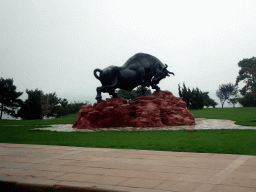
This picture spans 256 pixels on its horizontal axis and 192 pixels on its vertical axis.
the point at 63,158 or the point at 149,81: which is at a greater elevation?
the point at 149,81

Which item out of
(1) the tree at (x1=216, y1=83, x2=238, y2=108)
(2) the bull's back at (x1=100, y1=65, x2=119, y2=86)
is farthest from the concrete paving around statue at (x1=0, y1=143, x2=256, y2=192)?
(1) the tree at (x1=216, y1=83, x2=238, y2=108)

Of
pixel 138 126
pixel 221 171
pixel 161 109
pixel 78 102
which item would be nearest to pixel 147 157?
pixel 221 171

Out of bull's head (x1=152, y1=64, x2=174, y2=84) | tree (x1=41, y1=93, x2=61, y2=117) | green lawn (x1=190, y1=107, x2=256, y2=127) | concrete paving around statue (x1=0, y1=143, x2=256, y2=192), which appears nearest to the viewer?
concrete paving around statue (x1=0, y1=143, x2=256, y2=192)

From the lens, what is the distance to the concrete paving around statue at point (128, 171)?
2816mm

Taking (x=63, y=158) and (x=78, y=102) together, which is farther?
(x=78, y=102)

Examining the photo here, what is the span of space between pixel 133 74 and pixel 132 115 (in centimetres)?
206

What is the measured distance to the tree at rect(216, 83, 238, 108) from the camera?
136ft

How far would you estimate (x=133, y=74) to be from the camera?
41.9 feet

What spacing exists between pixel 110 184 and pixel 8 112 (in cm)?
2915

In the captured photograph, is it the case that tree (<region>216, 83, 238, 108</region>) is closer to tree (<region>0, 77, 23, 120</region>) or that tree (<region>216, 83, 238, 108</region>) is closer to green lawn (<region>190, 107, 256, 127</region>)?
green lawn (<region>190, 107, 256, 127</region>)

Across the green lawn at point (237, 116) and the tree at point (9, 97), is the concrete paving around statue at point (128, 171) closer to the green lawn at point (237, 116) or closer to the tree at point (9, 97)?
the green lawn at point (237, 116)

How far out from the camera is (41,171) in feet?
11.6

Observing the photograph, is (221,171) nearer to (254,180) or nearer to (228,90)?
(254,180)

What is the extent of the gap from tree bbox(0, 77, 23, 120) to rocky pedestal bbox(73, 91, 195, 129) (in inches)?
779
